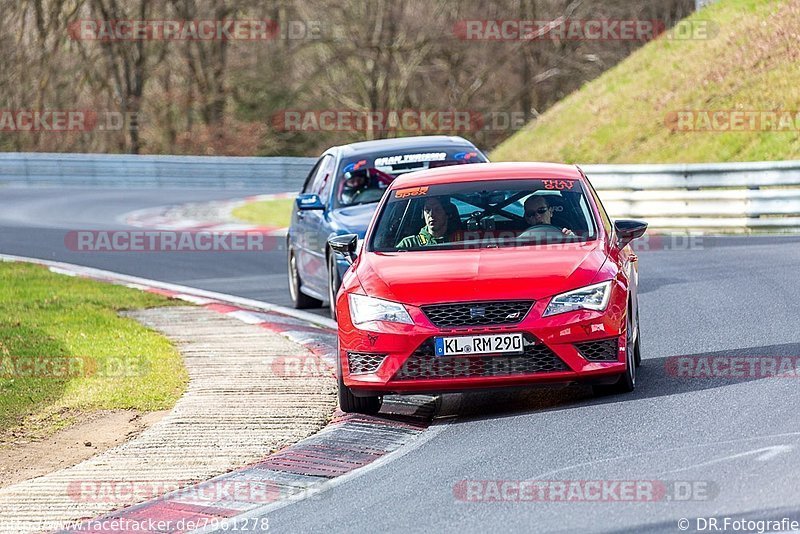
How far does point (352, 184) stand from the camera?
13539mm

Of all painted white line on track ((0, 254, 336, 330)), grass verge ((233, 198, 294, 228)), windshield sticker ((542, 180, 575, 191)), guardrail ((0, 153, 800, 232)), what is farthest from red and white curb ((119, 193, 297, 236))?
windshield sticker ((542, 180, 575, 191))

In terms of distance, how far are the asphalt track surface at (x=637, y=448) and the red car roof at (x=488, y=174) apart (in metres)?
1.46

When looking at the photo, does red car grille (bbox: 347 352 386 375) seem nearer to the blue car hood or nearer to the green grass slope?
the blue car hood

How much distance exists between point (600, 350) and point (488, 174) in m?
1.98

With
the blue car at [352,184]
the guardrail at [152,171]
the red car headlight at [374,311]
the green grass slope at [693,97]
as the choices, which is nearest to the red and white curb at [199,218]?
the guardrail at [152,171]

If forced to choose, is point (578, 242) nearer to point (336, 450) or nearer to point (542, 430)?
point (542, 430)

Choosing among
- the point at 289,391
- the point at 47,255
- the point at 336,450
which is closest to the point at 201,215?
the point at 47,255

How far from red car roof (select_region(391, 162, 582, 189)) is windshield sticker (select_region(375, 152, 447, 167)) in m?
3.17

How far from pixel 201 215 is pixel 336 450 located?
2346cm

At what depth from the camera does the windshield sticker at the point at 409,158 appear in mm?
13484

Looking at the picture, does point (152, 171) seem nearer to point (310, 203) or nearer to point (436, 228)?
point (310, 203)

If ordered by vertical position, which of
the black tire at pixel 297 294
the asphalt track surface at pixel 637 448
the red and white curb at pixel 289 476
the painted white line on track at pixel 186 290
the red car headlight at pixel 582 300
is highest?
the red car headlight at pixel 582 300

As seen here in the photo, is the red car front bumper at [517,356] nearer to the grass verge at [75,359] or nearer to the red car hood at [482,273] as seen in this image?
the red car hood at [482,273]

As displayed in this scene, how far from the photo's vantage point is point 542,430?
788cm
